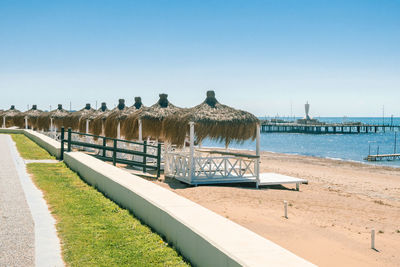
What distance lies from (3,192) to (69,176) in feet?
7.40

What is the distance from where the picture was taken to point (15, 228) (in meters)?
5.16

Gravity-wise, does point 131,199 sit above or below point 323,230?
above

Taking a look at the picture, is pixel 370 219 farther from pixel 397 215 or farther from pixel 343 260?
pixel 343 260

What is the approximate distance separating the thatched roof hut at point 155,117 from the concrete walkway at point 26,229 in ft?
27.0

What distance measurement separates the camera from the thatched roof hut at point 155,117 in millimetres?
16438

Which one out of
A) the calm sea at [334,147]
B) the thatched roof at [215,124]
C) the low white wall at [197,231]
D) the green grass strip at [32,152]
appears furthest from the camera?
the calm sea at [334,147]

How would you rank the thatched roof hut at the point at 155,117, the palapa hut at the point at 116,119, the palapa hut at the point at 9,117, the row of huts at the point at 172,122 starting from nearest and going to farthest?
the row of huts at the point at 172,122 < the thatched roof hut at the point at 155,117 < the palapa hut at the point at 116,119 < the palapa hut at the point at 9,117

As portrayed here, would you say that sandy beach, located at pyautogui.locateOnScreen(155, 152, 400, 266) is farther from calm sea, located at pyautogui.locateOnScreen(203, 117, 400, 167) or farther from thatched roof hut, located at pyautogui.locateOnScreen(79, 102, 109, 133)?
calm sea, located at pyautogui.locateOnScreen(203, 117, 400, 167)

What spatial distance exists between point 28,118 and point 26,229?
1362 inches

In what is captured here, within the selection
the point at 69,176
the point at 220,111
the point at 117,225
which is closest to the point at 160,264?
the point at 117,225

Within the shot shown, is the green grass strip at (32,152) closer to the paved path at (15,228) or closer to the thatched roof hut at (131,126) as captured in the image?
the thatched roof hut at (131,126)

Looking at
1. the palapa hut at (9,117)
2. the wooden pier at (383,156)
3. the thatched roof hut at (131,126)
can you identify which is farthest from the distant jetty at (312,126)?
the thatched roof hut at (131,126)

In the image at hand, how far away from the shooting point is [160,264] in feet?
13.3

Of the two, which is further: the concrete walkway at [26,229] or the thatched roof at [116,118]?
the thatched roof at [116,118]
